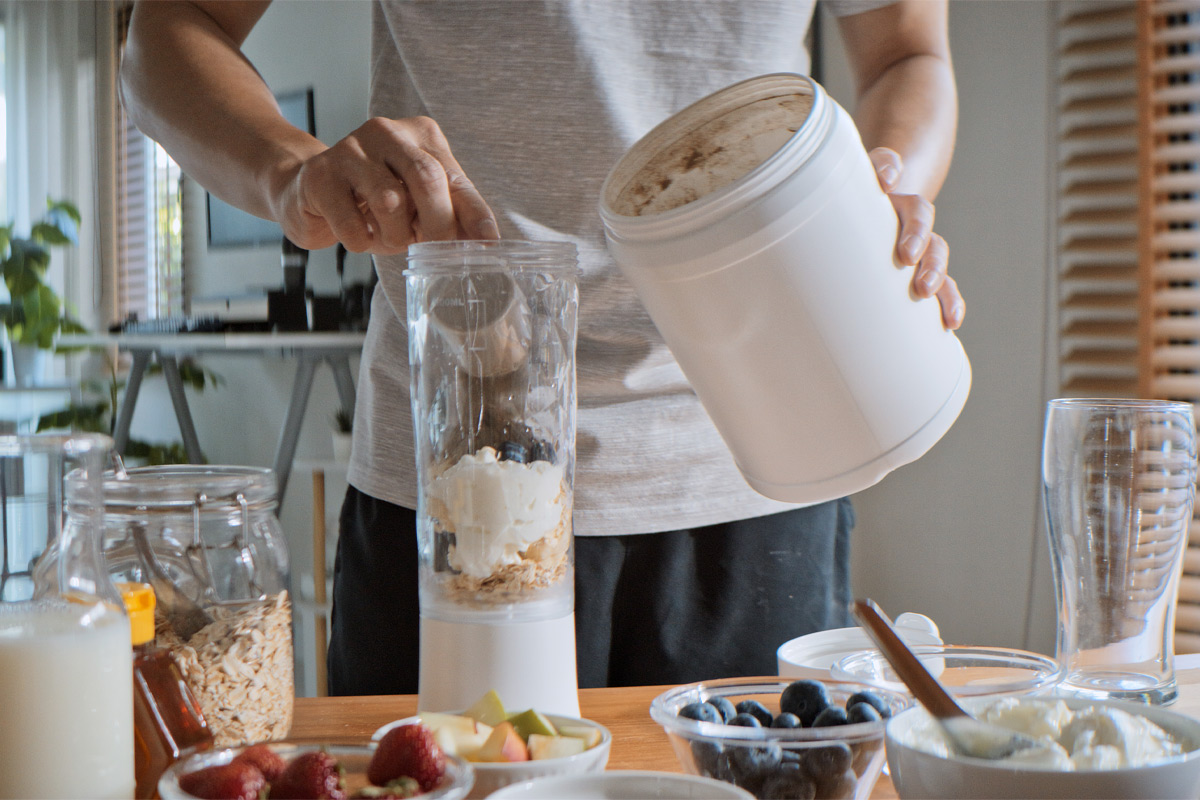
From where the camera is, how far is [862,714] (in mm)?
530

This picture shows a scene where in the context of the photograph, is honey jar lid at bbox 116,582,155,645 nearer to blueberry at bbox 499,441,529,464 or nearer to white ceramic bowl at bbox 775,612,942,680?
blueberry at bbox 499,441,529,464

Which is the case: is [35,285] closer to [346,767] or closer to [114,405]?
[114,405]

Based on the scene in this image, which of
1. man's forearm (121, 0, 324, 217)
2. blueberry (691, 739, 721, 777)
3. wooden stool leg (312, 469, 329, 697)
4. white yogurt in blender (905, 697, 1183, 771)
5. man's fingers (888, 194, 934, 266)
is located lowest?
wooden stool leg (312, 469, 329, 697)

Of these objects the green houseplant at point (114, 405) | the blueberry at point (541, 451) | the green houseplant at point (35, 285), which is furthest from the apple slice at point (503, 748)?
the green houseplant at point (35, 285)

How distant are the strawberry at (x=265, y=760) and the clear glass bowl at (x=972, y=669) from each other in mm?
297

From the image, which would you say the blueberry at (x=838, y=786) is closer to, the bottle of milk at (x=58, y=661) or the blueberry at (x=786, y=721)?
the blueberry at (x=786, y=721)

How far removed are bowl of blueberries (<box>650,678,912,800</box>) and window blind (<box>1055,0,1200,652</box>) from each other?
150 cm

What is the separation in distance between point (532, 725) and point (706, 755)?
0.28ft

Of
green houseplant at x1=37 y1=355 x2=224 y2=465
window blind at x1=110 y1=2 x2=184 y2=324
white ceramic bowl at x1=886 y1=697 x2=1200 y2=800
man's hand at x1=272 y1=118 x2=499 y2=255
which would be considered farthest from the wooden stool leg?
white ceramic bowl at x1=886 y1=697 x2=1200 y2=800

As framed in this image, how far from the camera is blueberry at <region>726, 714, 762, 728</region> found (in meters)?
0.53

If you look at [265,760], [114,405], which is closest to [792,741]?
[265,760]

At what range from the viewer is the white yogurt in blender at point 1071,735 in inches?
17.3

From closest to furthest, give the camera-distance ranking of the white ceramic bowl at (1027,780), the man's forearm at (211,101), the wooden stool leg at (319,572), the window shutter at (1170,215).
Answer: the white ceramic bowl at (1027,780), the man's forearm at (211,101), the window shutter at (1170,215), the wooden stool leg at (319,572)

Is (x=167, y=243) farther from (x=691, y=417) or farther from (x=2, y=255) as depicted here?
(x=691, y=417)
